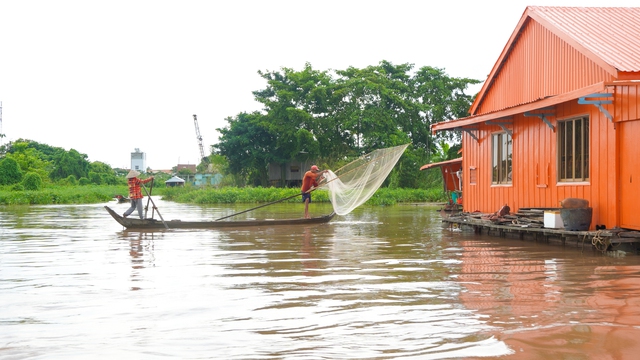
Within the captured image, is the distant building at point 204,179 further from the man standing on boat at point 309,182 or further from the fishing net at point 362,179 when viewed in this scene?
the fishing net at point 362,179

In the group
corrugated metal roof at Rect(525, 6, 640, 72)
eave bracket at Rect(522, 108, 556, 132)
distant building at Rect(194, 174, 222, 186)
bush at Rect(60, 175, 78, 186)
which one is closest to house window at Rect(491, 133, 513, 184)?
eave bracket at Rect(522, 108, 556, 132)

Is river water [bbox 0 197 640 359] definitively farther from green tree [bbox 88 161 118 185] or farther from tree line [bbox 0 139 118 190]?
green tree [bbox 88 161 118 185]

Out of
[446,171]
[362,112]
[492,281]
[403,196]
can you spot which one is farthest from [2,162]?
[492,281]

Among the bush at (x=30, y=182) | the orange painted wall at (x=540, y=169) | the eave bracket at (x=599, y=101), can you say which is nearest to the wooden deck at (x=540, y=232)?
the orange painted wall at (x=540, y=169)

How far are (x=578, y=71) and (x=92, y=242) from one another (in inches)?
415

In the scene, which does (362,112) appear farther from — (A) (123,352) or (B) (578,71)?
(A) (123,352)

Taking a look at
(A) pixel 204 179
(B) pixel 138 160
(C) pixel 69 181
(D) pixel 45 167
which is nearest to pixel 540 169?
(C) pixel 69 181

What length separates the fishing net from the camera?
58.1ft

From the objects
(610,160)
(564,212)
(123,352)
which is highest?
(610,160)

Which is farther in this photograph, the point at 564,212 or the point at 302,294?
the point at 564,212

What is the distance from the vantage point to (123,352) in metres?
5.41

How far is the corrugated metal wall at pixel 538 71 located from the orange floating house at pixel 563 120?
20mm

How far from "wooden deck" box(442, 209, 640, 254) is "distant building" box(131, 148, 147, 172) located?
12370 centimetres

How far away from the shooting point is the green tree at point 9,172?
54250 millimetres
